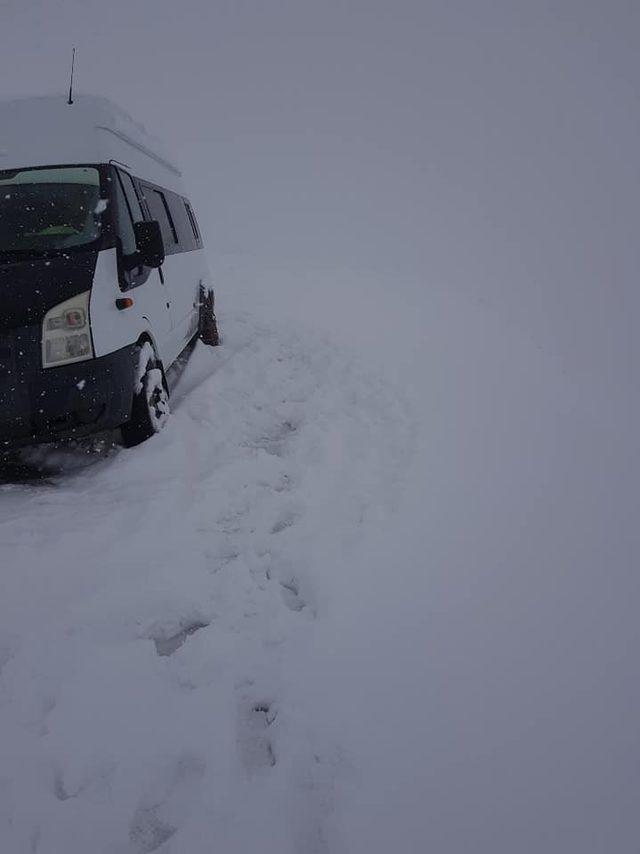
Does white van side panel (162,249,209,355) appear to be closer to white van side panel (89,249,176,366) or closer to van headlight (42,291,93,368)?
white van side panel (89,249,176,366)

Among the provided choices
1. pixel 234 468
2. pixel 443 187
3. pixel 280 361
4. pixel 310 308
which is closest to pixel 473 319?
pixel 310 308

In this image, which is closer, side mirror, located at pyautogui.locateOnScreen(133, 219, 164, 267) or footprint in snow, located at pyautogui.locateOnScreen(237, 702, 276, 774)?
footprint in snow, located at pyautogui.locateOnScreen(237, 702, 276, 774)

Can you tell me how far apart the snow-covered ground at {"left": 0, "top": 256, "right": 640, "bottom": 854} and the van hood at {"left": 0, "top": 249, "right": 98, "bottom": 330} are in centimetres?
117

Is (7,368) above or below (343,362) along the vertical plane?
above

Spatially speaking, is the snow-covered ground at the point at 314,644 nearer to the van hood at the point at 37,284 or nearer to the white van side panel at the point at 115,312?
the white van side panel at the point at 115,312

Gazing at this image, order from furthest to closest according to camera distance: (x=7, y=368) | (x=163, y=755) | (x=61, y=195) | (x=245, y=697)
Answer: (x=61, y=195) < (x=7, y=368) < (x=245, y=697) < (x=163, y=755)

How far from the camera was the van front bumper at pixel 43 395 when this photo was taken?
3.16 m

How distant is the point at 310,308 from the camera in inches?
399

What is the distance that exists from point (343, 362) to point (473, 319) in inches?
239

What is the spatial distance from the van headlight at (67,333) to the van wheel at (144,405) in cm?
53

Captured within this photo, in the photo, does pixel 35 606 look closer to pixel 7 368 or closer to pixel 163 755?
pixel 163 755

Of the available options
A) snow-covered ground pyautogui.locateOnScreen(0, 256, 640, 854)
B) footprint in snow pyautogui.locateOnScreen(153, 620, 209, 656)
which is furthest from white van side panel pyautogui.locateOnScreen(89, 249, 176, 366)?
footprint in snow pyautogui.locateOnScreen(153, 620, 209, 656)

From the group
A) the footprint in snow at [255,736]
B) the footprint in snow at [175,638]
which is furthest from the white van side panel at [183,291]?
the footprint in snow at [255,736]

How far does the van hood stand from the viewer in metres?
3.20
